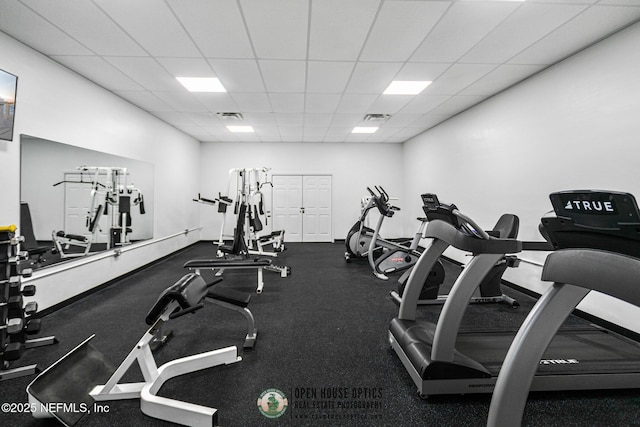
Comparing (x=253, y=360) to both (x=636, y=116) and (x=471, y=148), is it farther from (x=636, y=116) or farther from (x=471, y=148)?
(x=471, y=148)

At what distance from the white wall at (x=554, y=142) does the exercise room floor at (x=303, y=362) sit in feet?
4.01

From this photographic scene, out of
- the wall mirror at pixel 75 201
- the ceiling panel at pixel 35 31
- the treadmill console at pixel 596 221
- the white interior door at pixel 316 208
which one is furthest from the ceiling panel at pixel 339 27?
the white interior door at pixel 316 208

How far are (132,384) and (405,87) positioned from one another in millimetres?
4207

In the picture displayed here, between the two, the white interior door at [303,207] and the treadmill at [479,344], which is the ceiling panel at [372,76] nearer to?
the treadmill at [479,344]

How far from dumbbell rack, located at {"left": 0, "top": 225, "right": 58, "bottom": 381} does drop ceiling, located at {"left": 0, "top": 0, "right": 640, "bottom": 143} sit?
75.4 inches

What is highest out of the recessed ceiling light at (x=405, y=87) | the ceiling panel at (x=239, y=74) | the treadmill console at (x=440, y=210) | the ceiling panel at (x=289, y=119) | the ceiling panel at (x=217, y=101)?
the ceiling panel at (x=289, y=119)

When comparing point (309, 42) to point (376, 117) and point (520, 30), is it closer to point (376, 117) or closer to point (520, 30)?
point (520, 30)

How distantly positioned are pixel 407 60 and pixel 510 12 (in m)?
0.96

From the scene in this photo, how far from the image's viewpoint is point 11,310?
186 cm

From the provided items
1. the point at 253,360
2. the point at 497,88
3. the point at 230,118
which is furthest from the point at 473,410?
the point at 230,118

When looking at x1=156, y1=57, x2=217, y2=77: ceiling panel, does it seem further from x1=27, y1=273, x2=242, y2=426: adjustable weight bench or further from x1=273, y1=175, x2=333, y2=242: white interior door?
x1=273, y1=175, x2=333, y2=242: white interior door

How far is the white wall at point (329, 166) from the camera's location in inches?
281

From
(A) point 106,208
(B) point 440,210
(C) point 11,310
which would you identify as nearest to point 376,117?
(B) point 440,210

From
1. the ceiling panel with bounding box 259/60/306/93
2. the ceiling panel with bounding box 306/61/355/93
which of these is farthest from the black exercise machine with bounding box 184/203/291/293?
the ceiling panel with bounding box 306/61/355/93
